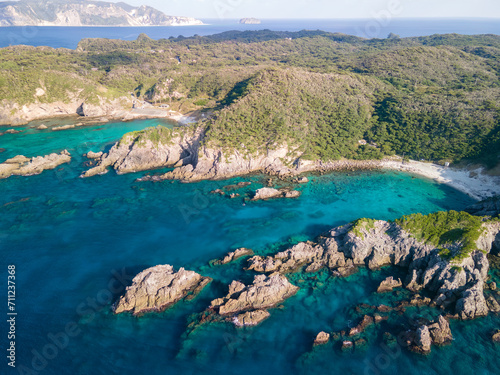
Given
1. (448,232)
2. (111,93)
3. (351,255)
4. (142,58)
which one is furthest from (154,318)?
(142,58)

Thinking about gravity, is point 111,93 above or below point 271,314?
above

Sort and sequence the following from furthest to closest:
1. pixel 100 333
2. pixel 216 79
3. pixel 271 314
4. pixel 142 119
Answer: pixel 216 79
pixel 142 119
pixel 271 314
pixel 100 333

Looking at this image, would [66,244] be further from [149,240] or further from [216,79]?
[216,79]

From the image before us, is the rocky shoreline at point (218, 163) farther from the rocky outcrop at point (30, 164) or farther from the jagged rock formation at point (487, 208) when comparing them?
the jagged rock formation at point (487, 208)

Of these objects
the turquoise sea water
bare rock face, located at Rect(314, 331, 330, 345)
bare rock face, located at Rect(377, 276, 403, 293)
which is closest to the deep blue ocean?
the turquoise sea water

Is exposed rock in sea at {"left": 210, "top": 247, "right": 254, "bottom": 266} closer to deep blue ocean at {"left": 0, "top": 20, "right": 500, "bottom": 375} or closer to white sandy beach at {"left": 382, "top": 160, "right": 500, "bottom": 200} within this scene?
deep blue ocean at {"left": 0, "top": 20, "right": 500, "bottom": 375}

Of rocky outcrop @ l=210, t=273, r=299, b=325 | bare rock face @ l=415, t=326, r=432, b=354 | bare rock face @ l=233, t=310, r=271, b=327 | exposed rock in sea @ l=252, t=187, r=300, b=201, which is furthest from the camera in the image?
exposed rock in sea @ l=252, t=187, r=300, b=201

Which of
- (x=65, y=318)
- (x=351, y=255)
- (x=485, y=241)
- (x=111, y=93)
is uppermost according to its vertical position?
(x=111, y=93)

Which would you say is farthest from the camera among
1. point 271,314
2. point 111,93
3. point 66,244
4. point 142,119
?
point 111,93
